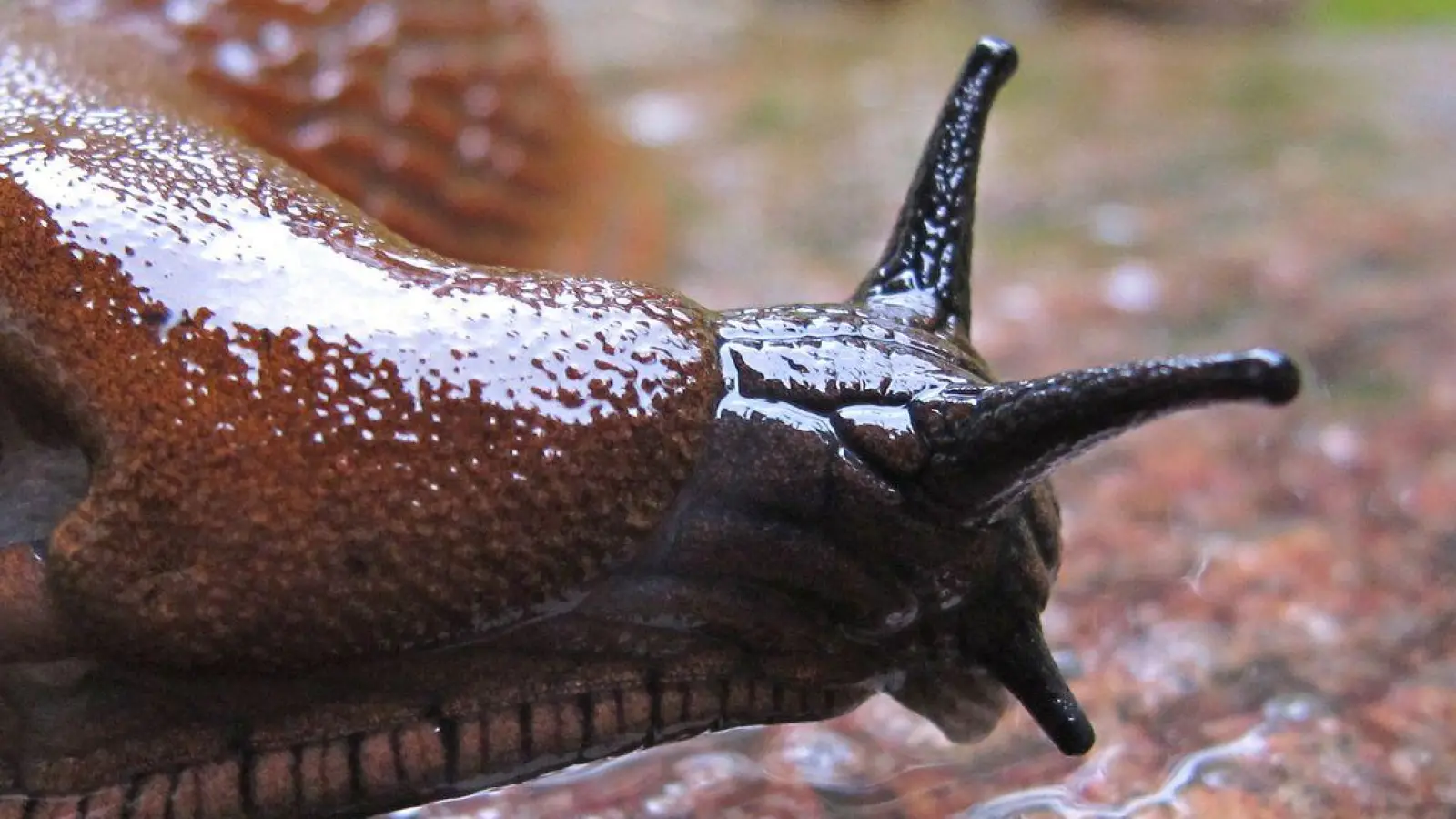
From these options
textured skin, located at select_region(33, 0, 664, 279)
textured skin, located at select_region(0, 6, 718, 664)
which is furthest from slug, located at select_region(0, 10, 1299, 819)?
textured skin, located at select_region(33, 0, 664, 279)

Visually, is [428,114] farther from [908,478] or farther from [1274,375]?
[1274,375]

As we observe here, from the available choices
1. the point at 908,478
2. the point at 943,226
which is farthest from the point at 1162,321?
the point at 908,478

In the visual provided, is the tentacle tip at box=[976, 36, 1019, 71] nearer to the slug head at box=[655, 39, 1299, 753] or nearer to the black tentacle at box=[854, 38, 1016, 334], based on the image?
the black tentacle at box=[854, 38, 1016, 334]

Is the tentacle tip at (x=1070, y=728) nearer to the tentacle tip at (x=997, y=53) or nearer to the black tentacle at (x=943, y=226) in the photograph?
the black tentacle at (x=943, y=226)

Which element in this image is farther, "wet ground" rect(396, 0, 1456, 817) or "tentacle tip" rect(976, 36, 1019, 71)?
"wet ground" rect(396, 0, 1456, 817)

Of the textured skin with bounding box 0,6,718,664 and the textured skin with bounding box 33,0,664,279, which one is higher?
the textured skin with bounding box 33,0,664,279

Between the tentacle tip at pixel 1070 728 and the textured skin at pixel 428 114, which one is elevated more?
the textured skin at pixel 428 114

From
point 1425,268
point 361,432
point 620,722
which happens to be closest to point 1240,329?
point 1425,268

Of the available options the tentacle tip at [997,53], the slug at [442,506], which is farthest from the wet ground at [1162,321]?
the tentacle tip at [997,53]
